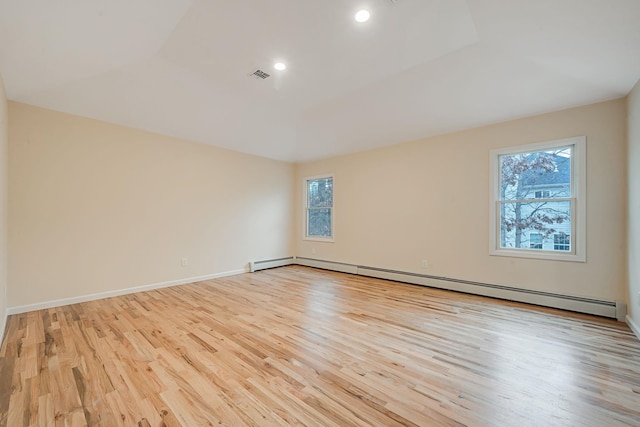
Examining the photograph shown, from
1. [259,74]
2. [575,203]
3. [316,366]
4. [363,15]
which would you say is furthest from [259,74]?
[575,203]

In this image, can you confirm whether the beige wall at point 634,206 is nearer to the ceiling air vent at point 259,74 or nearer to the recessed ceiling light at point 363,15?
the recessed ceiling light at point 363,15

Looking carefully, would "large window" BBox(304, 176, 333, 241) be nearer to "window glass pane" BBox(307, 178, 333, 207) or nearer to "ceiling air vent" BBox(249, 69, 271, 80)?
"window glass pane" BBox(307, 178, 333, 207)

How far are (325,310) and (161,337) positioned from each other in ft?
5.68

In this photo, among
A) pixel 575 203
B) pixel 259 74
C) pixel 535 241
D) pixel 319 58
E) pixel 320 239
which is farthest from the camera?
pixel 320 239

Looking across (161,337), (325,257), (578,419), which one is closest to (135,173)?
(161,337)

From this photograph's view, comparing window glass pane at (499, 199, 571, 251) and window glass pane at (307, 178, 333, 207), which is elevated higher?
window glass pane at (307, 178, 333, 207)

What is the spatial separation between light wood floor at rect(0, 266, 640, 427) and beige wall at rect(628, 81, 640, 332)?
1.00 feet

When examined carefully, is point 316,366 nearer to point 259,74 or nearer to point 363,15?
point 363,15

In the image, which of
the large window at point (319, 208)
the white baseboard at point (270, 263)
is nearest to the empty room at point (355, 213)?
the white baseboard at point (270, 263)

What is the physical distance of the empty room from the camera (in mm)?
1784

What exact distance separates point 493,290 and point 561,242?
103 cm

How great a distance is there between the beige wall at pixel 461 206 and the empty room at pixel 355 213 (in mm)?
30

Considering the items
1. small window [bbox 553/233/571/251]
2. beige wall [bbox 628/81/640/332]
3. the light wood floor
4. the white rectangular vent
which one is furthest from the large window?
beige wall [bbox 628/81/640/332]

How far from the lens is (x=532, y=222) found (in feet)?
11.9
